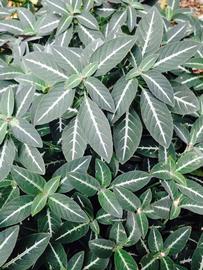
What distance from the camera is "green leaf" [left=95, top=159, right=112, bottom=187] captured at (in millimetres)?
1318

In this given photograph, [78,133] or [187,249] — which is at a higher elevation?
[78,133]

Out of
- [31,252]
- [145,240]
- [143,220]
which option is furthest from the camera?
[145,240]

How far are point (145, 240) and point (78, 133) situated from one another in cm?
44

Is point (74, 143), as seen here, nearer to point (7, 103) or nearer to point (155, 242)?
point (7, 103)

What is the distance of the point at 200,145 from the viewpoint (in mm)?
1394

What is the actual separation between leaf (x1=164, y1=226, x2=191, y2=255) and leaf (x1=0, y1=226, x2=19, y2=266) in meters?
0.49

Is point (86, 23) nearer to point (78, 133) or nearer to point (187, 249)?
point (78, 133)

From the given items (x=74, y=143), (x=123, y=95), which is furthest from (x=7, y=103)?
(x=123, y=95)

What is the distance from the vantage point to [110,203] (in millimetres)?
1283

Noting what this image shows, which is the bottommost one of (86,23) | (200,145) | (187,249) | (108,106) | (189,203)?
(187,249)

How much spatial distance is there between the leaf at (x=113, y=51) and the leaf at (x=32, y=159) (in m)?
0.30

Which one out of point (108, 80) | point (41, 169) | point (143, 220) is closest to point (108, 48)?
point (108, 80)

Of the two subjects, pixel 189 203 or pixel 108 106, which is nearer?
pixel 108 106

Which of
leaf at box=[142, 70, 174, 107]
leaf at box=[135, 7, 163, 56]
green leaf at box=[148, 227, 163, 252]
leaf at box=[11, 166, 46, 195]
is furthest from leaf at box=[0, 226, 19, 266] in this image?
leaf at box=[135, 7, 163, 56]
